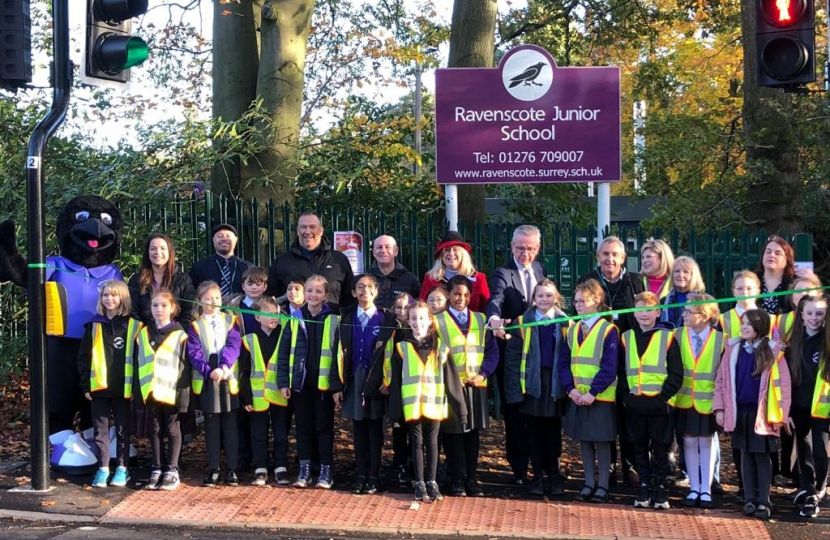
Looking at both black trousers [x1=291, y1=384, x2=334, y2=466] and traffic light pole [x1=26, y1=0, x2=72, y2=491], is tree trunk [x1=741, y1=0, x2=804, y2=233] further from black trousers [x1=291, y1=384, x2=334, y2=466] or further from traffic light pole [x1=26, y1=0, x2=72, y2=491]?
traffic light pole [x1=26, y1=0, x2=72, y2=491]

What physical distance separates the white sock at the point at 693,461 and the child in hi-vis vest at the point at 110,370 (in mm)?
4055

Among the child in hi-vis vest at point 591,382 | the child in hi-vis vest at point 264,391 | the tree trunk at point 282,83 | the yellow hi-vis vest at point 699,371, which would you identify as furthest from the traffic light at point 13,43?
the yellow hi-vis vest at point 699,371

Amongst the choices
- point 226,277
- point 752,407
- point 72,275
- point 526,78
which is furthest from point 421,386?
point 526,78

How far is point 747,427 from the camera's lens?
22.5 ft

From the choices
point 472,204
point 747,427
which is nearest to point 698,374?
point 747,427

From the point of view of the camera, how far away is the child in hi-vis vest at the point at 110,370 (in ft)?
24.8

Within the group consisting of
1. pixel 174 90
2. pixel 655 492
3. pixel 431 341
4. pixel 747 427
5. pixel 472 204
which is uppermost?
pixel 174 90

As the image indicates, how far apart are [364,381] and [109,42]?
3.00 m

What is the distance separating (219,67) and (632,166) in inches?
403

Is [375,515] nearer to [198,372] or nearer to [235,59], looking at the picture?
[198,372]

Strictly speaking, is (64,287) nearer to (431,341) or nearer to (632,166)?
(431,341)

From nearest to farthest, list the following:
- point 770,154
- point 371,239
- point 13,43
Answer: point 13,43 → point 371,239 → point 770,154

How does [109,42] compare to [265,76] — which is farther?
[265,76]

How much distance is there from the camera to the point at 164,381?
295 inches
